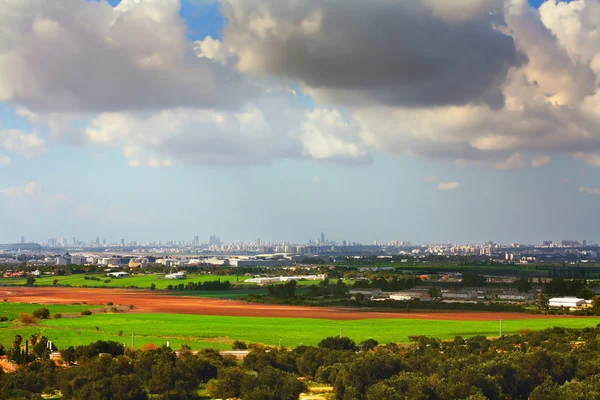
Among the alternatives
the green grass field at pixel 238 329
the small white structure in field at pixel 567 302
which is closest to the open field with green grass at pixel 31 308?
the green grass field at pixel 238 329

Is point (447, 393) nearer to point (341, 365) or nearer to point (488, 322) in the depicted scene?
point (341, 365)

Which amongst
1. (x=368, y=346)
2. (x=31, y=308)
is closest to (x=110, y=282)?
(x=31, y=308)

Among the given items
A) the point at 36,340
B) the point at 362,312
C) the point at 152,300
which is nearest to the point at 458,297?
the point at 362,312

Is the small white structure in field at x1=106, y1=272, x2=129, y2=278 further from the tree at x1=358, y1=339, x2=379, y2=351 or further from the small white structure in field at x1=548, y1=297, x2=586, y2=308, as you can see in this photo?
the tree at x1=358, y1=339, x2=379, y2=351

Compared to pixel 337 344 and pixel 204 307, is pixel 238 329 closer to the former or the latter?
pixel 337 344

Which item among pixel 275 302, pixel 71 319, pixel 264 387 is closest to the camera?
pixel 264 387

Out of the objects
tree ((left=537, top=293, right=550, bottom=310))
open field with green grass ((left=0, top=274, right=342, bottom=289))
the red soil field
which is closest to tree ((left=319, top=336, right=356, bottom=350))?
the red soil field
